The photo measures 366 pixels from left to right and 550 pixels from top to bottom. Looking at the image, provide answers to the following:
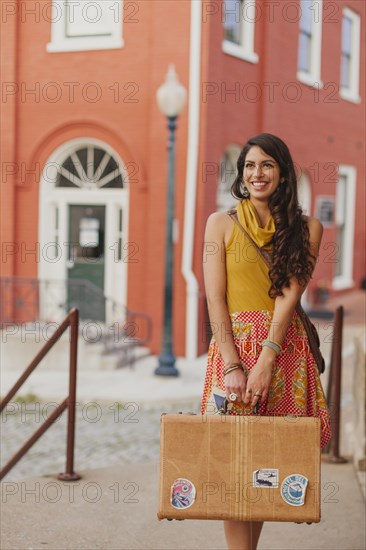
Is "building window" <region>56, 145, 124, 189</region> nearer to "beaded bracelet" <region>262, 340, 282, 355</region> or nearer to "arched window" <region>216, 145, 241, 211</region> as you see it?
"arched window" <region>216, 145, 241, 211</region>

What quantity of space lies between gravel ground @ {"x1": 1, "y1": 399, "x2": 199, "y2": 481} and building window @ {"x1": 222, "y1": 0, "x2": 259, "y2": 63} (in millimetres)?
2589

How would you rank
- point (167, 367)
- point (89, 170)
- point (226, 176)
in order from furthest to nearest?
point (226, 176) < point (167, 367) < point (89, 170)

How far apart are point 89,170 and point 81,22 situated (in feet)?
8.78

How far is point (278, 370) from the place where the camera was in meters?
2.47

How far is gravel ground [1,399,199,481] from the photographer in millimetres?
5273

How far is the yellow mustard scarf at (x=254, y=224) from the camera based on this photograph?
246 cm

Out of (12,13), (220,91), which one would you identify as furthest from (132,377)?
(12,13)

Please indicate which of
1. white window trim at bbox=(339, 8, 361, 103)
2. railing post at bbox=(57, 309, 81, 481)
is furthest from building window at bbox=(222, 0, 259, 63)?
railing post at bbox=(57, 309, 81, 481)

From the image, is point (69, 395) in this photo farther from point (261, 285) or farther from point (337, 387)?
point (261, 285)

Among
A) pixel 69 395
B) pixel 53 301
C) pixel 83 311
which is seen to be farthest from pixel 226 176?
pixel 69 395

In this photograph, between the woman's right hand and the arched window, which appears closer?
the woman's right hand

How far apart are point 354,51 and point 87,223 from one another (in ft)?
7.77

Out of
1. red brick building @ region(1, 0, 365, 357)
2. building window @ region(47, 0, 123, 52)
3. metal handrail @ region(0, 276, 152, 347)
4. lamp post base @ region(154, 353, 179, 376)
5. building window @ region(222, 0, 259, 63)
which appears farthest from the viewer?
lamp post base @ region(154, 353, 179, 376)

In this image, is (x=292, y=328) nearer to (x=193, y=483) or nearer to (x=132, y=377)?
(x=193, y=483)
